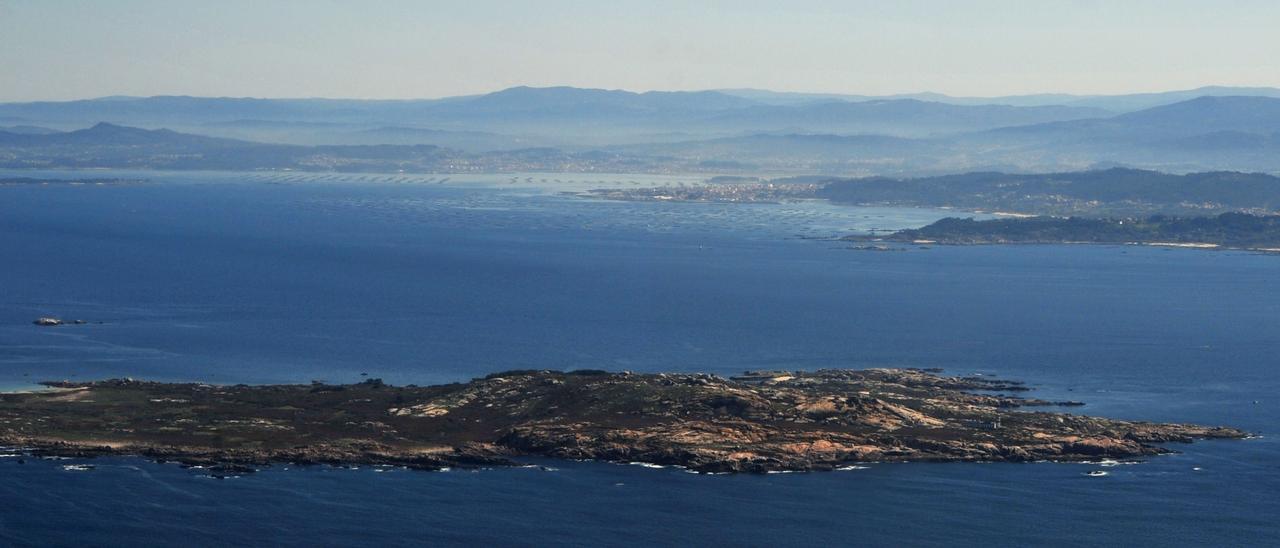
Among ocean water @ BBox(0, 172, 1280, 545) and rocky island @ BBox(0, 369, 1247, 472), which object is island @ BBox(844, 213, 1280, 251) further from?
rocky island @ BBox(0, 369, 1247, 472)

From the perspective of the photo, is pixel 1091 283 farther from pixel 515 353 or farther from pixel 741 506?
pixel 741 506

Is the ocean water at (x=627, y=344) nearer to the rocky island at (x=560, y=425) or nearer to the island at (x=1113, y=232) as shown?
the rocky island at (x=560, y=425)

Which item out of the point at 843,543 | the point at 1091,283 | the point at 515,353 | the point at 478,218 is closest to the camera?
the point at 843,543

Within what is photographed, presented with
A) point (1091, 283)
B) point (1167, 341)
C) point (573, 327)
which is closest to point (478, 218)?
point (1091, 283)

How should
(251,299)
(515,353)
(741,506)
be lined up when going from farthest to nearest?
(251,299) → (515,353) → (741,506)

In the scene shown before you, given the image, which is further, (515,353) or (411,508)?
(515,353)

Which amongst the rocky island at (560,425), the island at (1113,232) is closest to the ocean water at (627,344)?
the rocky island at (560,425)
